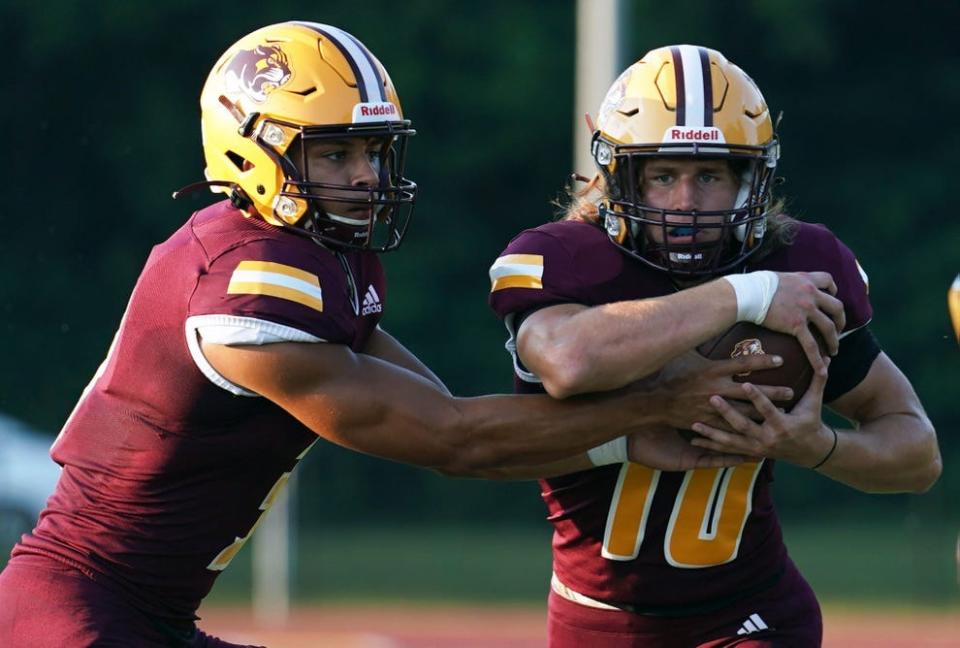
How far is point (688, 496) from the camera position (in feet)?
12.6

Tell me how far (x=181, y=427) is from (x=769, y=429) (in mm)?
1269

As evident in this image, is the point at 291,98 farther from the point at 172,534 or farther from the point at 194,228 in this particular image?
the point at 172,534

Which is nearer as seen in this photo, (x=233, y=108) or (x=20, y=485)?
(x=233, y=108)

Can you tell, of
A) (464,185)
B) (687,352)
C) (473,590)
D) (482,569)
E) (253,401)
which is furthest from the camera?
(464,185)

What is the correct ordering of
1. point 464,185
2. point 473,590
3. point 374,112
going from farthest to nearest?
1. point 464,185
2. point 473,590
3. point 374,112

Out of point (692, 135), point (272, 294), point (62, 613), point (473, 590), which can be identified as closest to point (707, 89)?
point (692, 135)

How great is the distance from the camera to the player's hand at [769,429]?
3.62m

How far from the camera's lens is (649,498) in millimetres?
3836

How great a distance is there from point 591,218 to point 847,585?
9385 mm

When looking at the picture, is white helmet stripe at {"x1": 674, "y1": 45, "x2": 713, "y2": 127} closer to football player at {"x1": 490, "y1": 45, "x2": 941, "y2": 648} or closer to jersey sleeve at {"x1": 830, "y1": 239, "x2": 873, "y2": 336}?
football player at {"x1": 490, "y1": 45, "x2": 941, "y2": 648}

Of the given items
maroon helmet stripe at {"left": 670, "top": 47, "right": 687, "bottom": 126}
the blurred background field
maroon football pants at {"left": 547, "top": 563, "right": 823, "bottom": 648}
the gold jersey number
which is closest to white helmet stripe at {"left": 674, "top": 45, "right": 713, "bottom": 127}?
maroon helmet stripe at {"left": 670, "top": 47, "right": 687, "bottom": 126}

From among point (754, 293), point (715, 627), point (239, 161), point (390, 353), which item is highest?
point (239, 161)

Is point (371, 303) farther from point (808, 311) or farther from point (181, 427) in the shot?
point (808, 311)

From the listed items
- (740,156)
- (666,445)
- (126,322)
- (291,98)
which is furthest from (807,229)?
(126,322)
